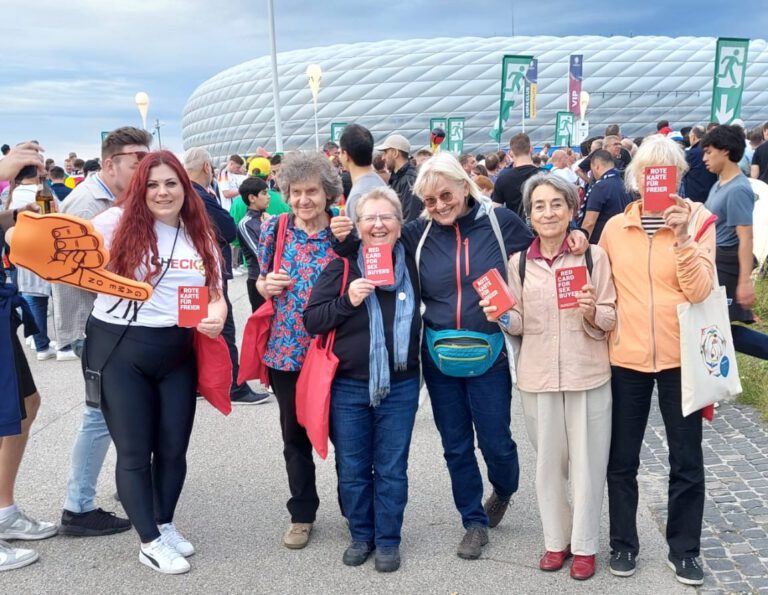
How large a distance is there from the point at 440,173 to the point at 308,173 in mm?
674

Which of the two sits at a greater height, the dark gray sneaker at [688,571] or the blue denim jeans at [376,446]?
the blue denim jeans at [376,446]

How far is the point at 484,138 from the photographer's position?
56594mm

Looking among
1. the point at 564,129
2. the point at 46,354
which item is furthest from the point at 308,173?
the point at 564,129

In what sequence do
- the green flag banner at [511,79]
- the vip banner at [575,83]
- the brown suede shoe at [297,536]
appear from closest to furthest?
the brown suede shoe at [297,536] → the green flag banner at [511,79] → the vip banner at [575,83]

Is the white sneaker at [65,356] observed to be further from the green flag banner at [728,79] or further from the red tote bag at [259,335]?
the green flag banner at [728,79]

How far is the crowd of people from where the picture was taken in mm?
3297

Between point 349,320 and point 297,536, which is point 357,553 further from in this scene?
point 349,320

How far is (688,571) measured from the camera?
131 inches

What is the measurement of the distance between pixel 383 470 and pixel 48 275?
5.93ft

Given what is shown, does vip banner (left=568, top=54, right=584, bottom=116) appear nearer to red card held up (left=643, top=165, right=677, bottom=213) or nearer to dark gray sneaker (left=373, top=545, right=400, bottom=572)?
red card held up (left=643, top=165, right=677, bottom=213)

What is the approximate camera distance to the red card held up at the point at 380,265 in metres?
Result: 3.27

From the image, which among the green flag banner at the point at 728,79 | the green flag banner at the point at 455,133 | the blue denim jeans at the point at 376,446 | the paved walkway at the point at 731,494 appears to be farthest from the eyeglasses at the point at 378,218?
the green flag banner at the point at 455,133

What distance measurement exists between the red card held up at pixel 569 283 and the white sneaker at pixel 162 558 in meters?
2.26

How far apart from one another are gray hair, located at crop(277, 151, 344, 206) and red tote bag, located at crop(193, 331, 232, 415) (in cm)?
84
